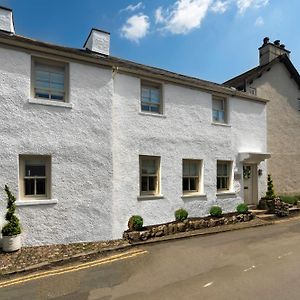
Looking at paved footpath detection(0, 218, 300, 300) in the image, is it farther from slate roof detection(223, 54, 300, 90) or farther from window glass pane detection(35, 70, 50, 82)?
slate roof detection(223, 54, 300, 90)

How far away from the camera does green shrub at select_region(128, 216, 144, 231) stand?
10812 mm

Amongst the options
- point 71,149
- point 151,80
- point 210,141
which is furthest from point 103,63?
point 210,141

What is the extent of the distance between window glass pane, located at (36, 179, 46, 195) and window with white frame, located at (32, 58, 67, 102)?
2.79 m

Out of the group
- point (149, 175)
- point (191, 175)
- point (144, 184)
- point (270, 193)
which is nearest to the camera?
point (144, 184)

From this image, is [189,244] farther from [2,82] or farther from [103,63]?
[2,82]

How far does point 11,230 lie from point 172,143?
7.08 metres

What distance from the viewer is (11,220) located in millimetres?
8688

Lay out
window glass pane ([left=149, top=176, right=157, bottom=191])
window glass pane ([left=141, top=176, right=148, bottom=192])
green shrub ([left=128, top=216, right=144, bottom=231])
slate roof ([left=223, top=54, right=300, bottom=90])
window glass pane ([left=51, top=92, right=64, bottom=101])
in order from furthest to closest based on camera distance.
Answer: slate roof ([left=223, top=54, right=300, bottom=90])
window glass pane ([left=149, top=176, right=157, bottom=191])
window glass pane ([left=141, top=176, right=148, bottom=192])
green shrub ([left=128, top=216, right=144, bottom=231])
window glass pane ([left=51, top=92, right=64, bottom=101])

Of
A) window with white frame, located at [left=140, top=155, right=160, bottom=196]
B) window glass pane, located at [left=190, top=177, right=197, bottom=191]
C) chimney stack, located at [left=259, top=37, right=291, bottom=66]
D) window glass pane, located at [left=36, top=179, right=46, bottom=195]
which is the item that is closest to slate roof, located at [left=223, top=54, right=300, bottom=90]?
chimney stack, located at [left=259, top=37, right=291, bottom=66]

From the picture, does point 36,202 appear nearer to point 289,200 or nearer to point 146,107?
point 146,107

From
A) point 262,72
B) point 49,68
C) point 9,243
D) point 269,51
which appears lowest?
point 9,243

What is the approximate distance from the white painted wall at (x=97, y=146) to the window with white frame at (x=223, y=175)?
71 centimetres

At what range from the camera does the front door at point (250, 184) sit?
1652 centimetres

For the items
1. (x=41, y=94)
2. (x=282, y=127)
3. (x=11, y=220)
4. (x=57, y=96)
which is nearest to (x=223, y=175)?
(x=282, y=127)
